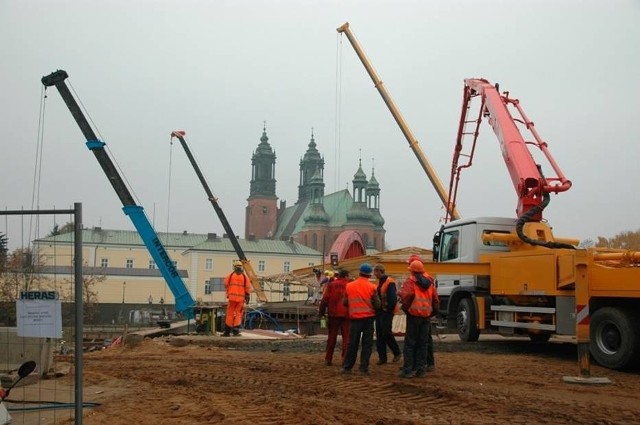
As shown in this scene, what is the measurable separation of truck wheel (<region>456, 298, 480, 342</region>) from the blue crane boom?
8845mm

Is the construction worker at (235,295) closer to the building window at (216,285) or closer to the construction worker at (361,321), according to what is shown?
the construction worker at (361,321)

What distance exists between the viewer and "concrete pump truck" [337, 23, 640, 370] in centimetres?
1152

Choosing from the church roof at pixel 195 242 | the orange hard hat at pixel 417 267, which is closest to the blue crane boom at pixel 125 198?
the orange hard hat at pixel 417 267

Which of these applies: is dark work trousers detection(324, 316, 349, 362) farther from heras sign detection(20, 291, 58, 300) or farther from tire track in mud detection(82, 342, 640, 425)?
heras sign detection(20, 291, 58, 300)

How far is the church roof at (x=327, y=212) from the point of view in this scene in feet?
405

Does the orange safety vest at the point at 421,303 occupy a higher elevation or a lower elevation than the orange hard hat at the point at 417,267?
lower

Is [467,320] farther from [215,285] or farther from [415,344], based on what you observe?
[215,285]

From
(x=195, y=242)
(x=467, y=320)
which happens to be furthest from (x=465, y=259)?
(x=195, y=242)

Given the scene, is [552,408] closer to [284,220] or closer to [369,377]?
[369,377]

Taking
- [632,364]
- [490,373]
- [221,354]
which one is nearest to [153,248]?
[221,354]

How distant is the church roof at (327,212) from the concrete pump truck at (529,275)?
102 meters

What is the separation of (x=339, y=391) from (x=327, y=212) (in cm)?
11621

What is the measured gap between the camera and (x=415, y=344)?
35.6 ft

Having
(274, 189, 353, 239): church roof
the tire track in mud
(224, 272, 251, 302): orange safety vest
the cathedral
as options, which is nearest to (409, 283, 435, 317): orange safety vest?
the tire track in mud
